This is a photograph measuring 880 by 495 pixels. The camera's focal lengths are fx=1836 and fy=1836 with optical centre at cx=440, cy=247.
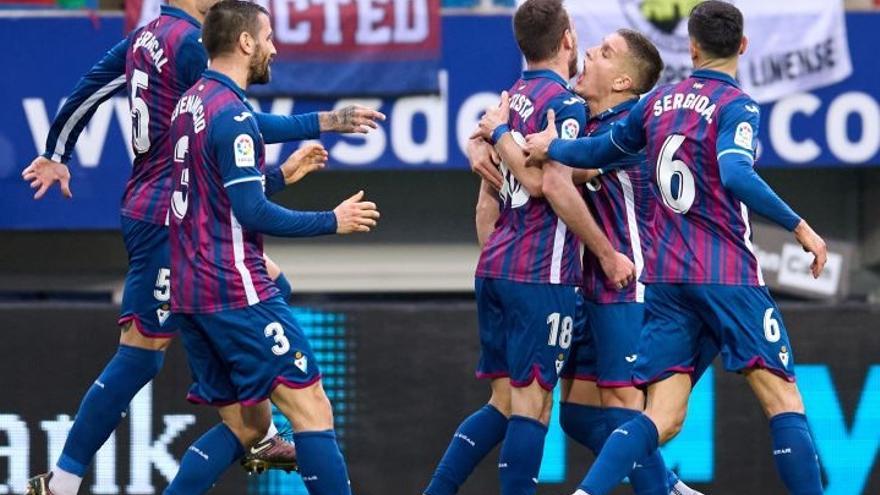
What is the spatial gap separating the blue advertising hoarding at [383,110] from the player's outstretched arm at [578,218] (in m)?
5.31

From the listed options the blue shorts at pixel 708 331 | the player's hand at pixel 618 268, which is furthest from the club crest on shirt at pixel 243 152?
the blue shorts at pixel 708 331

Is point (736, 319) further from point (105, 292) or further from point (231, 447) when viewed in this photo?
point (105, 292)

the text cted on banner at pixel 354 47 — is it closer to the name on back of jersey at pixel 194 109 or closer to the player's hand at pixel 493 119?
the player's hand at pixel 493 119

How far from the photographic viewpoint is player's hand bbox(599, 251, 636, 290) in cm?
693

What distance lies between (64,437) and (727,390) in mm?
3041

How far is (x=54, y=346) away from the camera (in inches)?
330

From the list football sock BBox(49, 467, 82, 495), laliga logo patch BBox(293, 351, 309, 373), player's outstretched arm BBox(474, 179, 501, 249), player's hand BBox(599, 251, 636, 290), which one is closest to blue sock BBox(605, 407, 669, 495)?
player's hand BBox(599, 251, 636, 290)

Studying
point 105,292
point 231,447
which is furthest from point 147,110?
point 105,292

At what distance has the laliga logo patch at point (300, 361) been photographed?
21.1ft

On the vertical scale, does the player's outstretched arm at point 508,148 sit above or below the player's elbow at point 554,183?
above

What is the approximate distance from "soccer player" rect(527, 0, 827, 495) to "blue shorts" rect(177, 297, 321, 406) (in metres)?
1.13

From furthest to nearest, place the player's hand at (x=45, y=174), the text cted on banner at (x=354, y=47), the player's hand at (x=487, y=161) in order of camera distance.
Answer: the text cted on banner at (x=354, y=47) → the player's hand at (x=45, y=174) → the player's hand at (x=487, y=161)

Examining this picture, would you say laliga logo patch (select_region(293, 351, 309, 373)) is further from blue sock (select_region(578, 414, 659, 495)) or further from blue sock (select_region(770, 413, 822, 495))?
blue sock (select_region(770, 413, 822, 495))

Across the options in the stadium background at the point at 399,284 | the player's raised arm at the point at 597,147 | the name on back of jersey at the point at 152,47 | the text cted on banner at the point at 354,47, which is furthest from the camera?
the text cted on banner at the point at 354,47
